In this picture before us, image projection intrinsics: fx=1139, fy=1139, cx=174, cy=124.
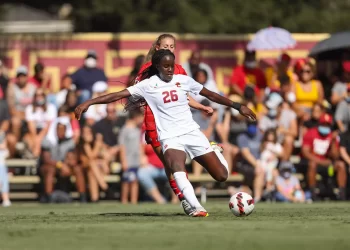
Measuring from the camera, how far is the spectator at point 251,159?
72.7 ft

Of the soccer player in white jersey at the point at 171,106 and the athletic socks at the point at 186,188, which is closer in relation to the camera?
the athletic socks at the point at 186,188

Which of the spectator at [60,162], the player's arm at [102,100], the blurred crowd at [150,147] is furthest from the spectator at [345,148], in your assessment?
the player's arm at [102,100]

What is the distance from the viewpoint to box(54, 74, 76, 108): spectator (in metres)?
23.2

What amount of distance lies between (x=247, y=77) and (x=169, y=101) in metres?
10.6

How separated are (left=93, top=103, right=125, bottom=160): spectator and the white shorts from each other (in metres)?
8.49

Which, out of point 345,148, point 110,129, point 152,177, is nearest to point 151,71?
point 152,177

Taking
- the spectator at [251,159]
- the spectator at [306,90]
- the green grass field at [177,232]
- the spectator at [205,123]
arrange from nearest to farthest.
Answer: the green grass field at [177,232] < the spectator at [251,159] < the spectator at [205,123] < the spectator at [306,90]

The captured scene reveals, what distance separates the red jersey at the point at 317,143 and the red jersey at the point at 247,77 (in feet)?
6.30

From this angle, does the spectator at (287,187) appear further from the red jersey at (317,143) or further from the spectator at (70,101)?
the spectator at (70,101)

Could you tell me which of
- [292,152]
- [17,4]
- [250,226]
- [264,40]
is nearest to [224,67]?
[264,40]

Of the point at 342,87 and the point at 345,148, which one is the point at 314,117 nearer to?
the point at 345,148

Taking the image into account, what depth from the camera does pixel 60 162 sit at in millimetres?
22000

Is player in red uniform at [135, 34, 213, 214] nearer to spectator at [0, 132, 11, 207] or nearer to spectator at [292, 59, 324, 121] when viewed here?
spectator at [0, 132, 11, 207]

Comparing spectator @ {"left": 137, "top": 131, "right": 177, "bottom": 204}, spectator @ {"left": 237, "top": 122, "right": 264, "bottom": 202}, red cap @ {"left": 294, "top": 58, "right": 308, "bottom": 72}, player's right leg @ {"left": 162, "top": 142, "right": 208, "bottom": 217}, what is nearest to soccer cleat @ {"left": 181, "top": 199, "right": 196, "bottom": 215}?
player's right leg @ {"left": 162, "top": 142, "right": 208, "bottom": 217}
